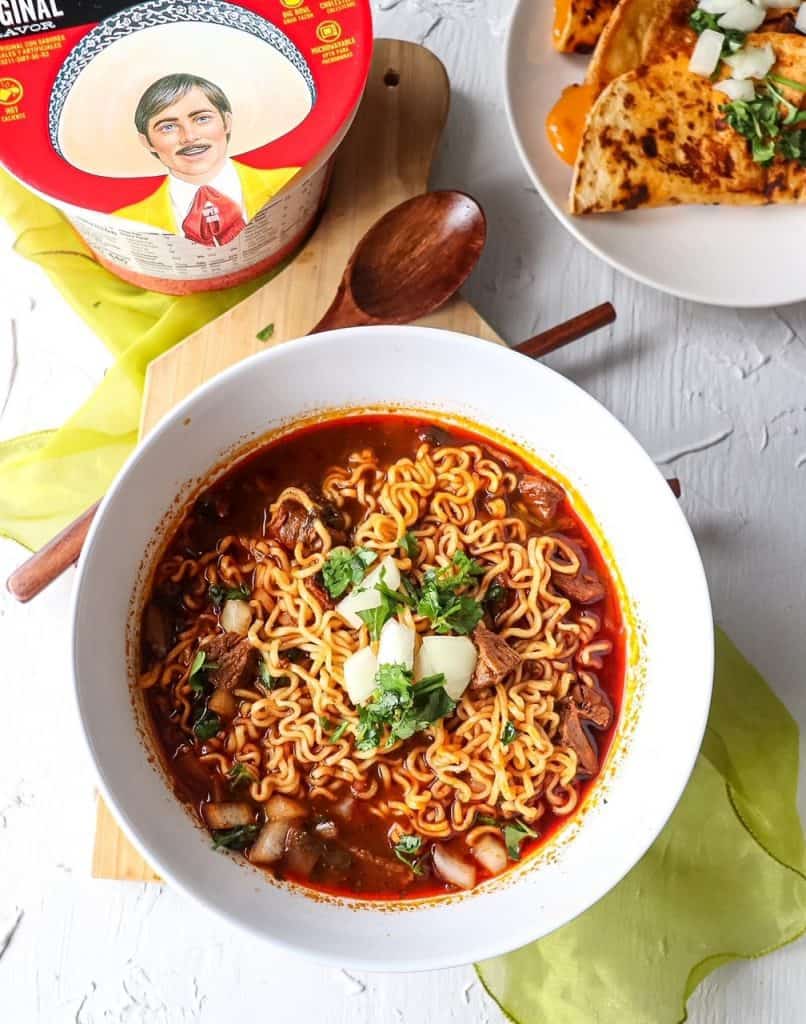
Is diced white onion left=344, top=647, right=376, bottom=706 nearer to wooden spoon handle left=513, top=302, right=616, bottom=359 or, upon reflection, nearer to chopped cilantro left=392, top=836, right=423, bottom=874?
chopped cilantro left=392, top=836, right=423, bottom=874

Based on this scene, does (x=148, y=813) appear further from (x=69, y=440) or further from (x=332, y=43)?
(x=332, y=43)

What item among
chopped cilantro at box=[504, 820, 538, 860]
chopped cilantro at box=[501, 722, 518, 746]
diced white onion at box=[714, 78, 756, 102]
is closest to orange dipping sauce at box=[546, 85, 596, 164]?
diced white onion at box=[714, 78, 756, 102]

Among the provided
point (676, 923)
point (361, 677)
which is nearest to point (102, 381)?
point (361, 677)

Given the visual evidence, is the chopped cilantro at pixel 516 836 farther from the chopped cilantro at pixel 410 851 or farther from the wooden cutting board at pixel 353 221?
the wooden cutting board at pixel 353 221

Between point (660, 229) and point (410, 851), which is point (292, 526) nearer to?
point (410, 851)

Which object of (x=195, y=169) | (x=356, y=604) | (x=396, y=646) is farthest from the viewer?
(x=356, y=604)

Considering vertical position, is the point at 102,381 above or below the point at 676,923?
above

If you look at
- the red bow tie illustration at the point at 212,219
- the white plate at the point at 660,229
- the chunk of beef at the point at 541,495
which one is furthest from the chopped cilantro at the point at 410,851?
the white plate at the point at 660,229
